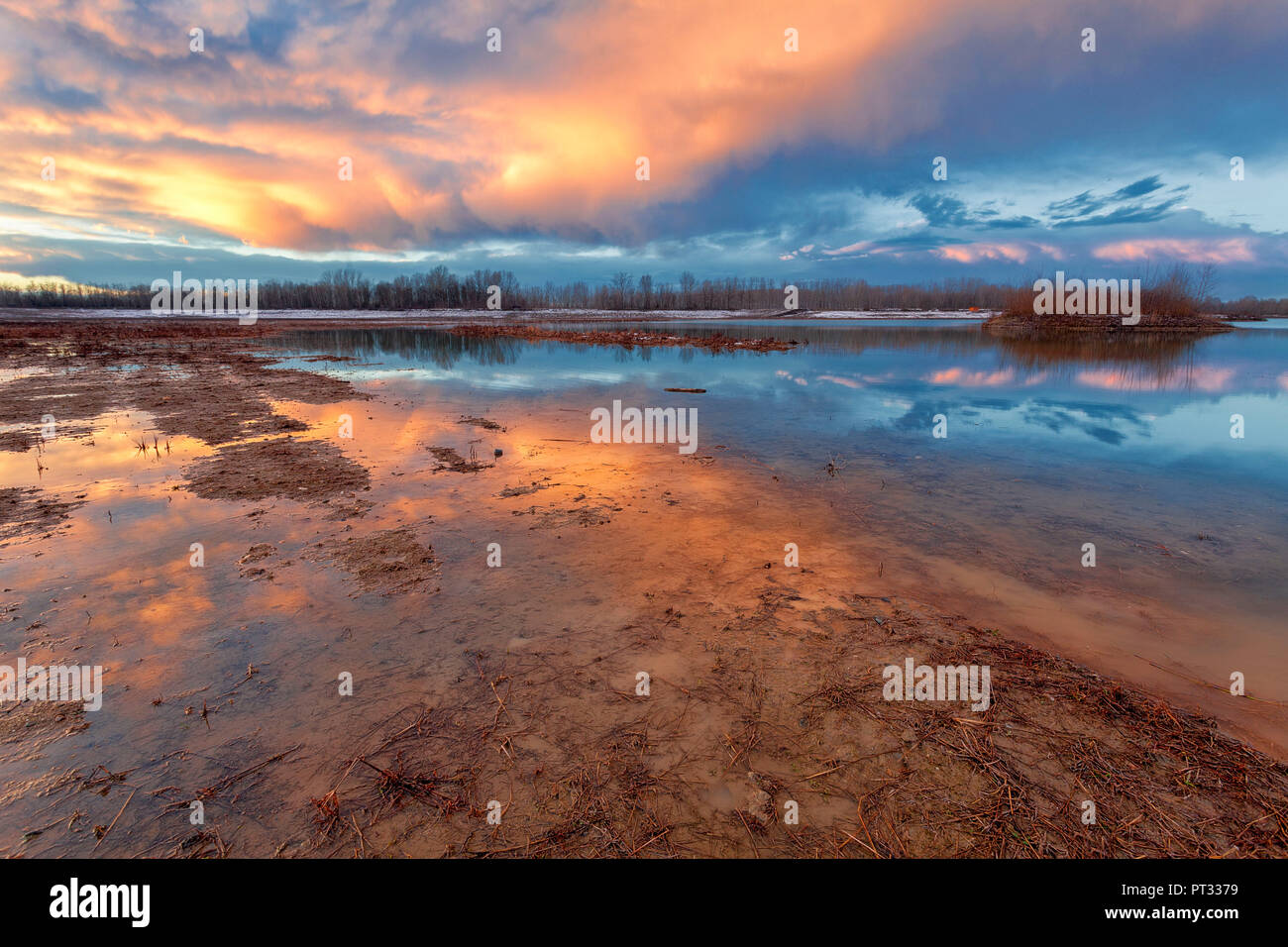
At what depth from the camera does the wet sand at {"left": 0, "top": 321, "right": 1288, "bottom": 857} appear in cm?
287

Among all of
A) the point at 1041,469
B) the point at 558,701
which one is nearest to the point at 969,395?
the point at 1041,469

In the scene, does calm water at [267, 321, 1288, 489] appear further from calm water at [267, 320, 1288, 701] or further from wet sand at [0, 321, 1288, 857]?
wet sand at [0, 321, 1288, 857]

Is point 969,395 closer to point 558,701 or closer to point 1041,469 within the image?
point 1041,469

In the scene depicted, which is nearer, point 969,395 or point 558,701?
point 558,701

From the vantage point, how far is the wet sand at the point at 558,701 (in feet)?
9.43

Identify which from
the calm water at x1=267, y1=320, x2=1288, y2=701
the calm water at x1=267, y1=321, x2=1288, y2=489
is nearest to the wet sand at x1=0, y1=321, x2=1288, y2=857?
the calm water at x1=267, y1=320, x2=1288, y2=701

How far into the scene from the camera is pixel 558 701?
391 centimetres

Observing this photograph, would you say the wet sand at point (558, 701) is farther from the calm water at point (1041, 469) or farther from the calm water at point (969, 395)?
the calm water at point (969, 395)

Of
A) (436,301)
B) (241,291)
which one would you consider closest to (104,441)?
(436,301)

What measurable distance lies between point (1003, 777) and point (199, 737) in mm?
5223

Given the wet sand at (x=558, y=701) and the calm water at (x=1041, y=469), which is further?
the calm water at (x=1041, y=469)

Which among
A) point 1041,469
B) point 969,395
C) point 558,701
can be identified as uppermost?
point 969,395

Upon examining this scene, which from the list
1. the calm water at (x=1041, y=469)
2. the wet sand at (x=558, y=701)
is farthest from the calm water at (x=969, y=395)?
the wet sand at (x=558, y=701)

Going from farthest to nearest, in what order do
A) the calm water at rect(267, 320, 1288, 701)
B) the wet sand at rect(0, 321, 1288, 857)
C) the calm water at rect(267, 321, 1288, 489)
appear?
the calm water at rect(267, 321, 1288, 489) < the calm water at rect(267, 320, 1288, 701) < the wet sand at rect(0, 321, 1288, 857)
